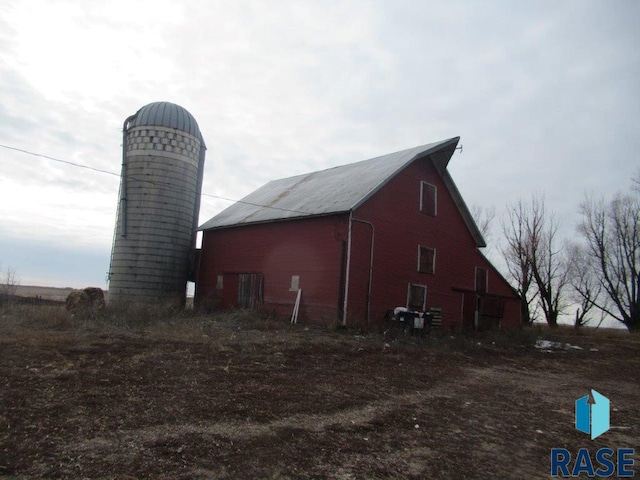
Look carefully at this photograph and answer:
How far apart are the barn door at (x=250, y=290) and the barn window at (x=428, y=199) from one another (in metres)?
7.11

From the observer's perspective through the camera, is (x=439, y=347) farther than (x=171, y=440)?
Yes

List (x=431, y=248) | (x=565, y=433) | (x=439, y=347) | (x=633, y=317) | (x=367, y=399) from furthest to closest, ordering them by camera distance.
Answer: (x=633, y=317) < (x=431, y=248) < (x=439, y=347) < (x=367, y=399) < (x=565, y=433)

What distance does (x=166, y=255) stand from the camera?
18656mm

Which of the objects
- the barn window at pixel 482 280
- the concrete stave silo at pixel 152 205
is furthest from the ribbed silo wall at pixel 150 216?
the barn window at pixel 482 280

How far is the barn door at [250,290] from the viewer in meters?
17.7

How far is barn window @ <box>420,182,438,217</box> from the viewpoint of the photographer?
18.3 metres

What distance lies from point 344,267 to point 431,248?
5321 millimetres

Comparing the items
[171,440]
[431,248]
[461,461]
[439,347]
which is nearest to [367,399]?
[461,461]

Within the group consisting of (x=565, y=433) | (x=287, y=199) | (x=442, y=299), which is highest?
(x=287, y=199)

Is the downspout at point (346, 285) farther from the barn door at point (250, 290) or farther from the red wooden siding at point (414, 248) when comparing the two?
the barn door at point (250, 290)

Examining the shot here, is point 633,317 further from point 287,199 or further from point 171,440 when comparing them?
point 171,440

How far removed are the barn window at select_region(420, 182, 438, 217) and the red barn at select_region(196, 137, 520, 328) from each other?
0.15ft

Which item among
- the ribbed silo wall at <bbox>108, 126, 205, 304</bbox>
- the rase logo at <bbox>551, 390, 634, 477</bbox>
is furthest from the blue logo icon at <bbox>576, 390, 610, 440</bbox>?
the ribbed silo wall at <bbox>108, 126, 205, 304</bbox>

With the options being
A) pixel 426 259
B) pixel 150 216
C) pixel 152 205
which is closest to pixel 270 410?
pixel 426 259
